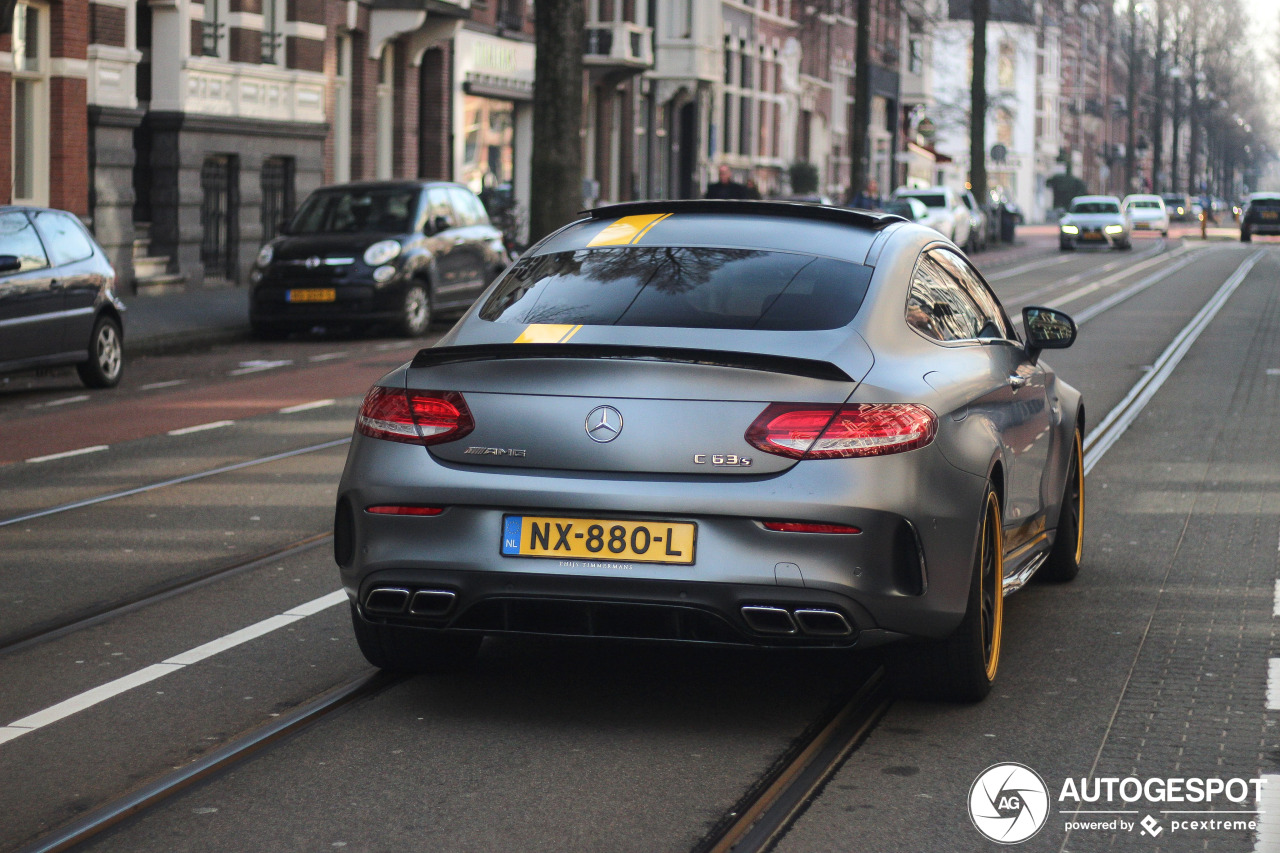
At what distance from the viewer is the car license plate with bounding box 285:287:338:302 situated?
2070cm

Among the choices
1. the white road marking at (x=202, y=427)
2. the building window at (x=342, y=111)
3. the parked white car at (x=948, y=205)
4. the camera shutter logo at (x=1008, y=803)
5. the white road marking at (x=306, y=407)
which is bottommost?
the camera shutter logo at (x=1008, y=803)

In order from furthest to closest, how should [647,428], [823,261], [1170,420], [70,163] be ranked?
1. [70,163]
2. [1170,420]
3. [823,261]
4. [647,428]

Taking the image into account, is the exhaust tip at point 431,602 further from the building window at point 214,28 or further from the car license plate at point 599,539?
the building window at point 214,28

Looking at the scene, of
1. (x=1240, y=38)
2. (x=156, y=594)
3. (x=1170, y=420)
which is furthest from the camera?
(x=1240, y=38)

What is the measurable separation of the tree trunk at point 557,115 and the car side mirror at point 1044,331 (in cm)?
1554

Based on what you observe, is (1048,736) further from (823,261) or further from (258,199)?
(258,199)

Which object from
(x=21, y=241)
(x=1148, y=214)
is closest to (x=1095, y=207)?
(x=1148, y=214)

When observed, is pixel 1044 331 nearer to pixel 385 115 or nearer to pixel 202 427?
pixel 202 427

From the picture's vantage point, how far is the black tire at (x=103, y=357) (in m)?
15.6

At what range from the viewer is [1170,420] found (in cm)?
1353

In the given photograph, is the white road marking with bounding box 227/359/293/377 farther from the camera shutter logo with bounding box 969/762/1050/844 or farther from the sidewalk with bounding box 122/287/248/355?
the camera shutter logo with bounding box 969/762/1050/844

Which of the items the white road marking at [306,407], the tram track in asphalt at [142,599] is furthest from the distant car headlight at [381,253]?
the tram track in asphalt at [142,599]

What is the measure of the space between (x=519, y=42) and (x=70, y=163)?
1753 centimetres

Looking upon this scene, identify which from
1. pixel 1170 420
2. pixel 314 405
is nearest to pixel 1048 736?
pixel 1170 420
